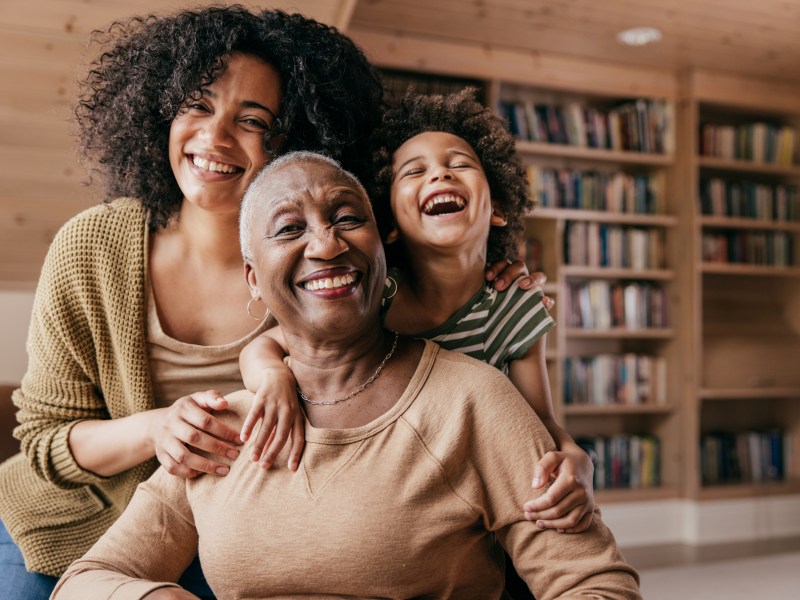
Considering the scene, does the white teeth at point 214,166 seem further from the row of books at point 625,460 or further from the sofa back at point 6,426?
the row of books at point 625,460

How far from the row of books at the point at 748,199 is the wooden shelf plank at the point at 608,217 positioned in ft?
1.05

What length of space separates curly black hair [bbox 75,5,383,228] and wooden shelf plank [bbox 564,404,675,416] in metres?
3.28

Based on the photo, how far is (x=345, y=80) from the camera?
1.66 metres

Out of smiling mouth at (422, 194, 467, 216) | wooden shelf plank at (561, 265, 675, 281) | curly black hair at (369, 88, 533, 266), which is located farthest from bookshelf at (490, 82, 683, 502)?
smiling mouth at (422, 194, 467, 216)

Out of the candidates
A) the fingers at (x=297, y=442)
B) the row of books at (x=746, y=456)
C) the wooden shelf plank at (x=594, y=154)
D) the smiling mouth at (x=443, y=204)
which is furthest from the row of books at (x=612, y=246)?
the fingers at (x=297, y=442)

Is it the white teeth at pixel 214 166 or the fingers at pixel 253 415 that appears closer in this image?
the fingers at pixel 253 415

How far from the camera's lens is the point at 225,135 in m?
1.48

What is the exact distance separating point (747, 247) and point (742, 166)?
52 cm

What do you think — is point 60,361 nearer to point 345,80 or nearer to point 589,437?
point 345,80

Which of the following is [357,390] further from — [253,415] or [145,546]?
[145,546]

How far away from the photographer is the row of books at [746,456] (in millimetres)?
5133

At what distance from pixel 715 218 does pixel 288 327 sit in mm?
4286

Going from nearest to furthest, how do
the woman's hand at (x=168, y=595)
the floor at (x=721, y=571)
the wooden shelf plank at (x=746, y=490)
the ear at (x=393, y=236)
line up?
the woman's hand at (x=168, y=595), the ear at (x=393, y=236), the floor at (x=721, y=571), the wooden shelf plank at (x=746, y=490)

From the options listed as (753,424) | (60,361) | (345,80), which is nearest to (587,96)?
(753,424)
